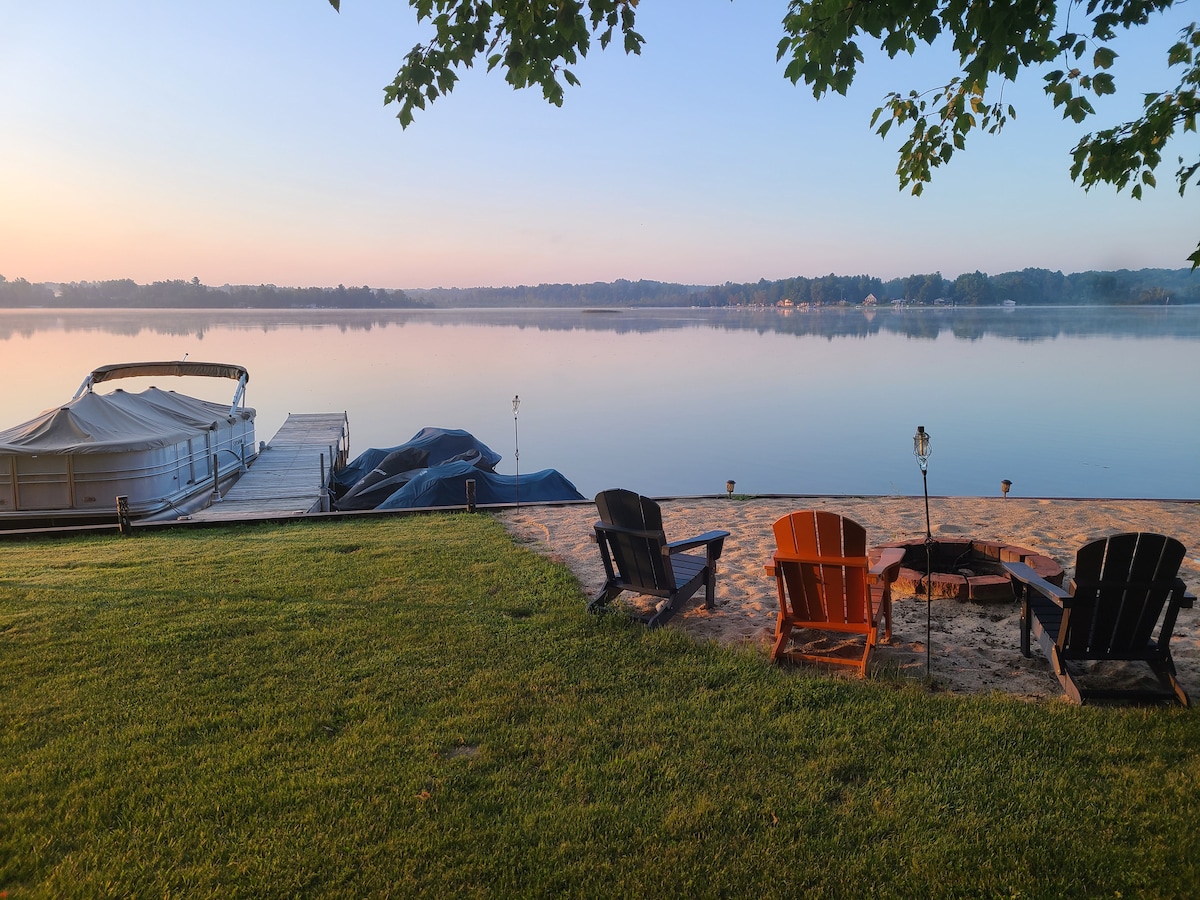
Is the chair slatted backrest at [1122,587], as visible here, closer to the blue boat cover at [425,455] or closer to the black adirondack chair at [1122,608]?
the black adirondack chair at [1122,608]

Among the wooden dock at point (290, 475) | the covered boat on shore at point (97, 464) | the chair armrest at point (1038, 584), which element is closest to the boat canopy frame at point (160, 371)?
the covered boat on shore at point (97, 464)

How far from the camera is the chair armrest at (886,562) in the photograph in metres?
5.20

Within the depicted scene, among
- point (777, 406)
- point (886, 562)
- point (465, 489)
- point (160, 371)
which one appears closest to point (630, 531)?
point (886, 562)

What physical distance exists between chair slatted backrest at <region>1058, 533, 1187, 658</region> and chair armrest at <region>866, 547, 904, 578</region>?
3.65ft

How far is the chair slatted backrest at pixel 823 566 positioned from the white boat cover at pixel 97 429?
45.1 ft

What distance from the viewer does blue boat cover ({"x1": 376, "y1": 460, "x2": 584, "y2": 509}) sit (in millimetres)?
14422

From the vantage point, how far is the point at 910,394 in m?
36.9

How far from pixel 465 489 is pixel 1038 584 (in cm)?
1064

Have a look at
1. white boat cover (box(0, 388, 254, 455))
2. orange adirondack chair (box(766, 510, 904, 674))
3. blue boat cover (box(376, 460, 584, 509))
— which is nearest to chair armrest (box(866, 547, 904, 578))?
orange adirondack chair (box(766, 510, 904, 674))

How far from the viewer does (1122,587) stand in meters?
4.26

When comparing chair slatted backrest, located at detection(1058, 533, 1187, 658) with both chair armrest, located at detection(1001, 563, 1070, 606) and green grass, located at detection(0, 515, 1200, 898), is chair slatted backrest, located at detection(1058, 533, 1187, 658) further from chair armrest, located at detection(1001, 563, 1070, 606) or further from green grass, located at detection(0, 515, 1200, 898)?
green grass, located at detection(0, 515, 1200, 898)

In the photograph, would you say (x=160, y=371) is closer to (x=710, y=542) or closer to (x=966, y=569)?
(x=710, y=542)

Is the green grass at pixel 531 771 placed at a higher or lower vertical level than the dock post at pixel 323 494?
higher

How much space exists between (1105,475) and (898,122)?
1889cm
